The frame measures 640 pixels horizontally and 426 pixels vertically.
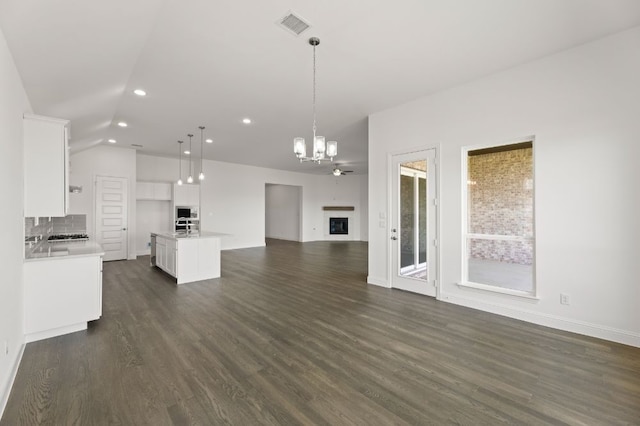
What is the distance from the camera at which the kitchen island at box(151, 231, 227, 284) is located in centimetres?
542

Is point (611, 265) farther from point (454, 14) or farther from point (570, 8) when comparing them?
point (454, 14)

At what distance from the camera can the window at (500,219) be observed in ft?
13.2

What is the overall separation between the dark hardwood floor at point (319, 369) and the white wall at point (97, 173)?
173 inches

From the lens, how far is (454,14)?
2.61m

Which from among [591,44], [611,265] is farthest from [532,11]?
[611,265]

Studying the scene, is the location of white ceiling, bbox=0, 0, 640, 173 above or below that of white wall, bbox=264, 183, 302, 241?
above

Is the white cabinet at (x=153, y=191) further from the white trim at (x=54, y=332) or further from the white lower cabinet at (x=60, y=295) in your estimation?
the white trim at (x=54, y=332)

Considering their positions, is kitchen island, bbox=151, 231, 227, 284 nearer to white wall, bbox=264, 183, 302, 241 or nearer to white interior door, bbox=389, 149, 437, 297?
white interior door, bbox=389, 149, 437, 297

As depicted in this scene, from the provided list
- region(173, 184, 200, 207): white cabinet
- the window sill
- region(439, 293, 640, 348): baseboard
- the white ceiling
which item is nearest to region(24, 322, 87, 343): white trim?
the white ceiling

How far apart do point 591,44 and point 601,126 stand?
3.03 ft

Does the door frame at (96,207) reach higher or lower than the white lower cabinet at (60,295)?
higher

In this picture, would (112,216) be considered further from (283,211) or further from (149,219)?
(283,211)

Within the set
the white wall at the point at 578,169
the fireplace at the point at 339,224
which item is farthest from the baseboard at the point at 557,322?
the fireplace at the point at 339,224

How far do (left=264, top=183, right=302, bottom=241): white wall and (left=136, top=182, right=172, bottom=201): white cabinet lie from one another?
197 inches
